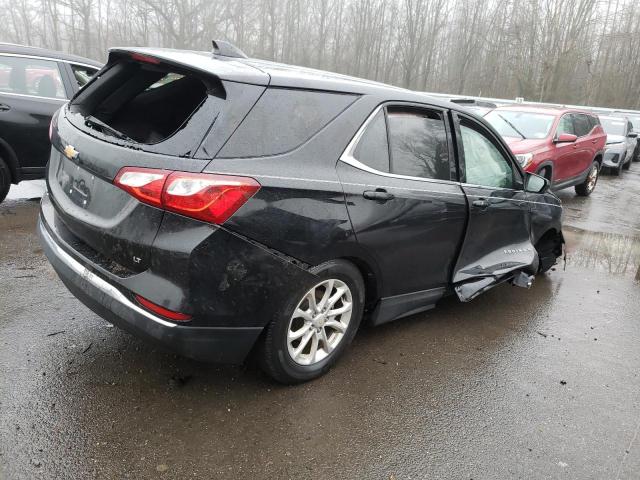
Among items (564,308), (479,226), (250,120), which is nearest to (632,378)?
(564,308)

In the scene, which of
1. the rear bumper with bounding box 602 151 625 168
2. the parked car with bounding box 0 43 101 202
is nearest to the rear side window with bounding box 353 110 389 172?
the parked car with bounding box 0 43 101 202

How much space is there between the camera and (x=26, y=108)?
17.8ft

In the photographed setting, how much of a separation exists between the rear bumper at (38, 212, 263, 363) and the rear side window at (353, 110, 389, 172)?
44.9 inches

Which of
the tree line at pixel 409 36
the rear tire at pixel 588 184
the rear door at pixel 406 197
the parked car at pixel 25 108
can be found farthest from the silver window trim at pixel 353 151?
the tree line at pixel 409 36

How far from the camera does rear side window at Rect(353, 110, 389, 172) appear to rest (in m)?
2.89

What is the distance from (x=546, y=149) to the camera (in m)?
8.14

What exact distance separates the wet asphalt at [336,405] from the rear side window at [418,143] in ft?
4.12

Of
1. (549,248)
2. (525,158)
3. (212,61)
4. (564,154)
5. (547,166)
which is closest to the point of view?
(212,61)

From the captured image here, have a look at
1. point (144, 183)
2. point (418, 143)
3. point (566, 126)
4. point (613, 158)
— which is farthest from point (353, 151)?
point (613, 158)

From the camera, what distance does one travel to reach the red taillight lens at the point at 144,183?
2270 mm

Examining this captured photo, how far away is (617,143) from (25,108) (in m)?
14.9

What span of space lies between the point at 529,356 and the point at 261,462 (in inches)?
87.1

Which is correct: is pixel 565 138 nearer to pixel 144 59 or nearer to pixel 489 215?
pixel 489 215

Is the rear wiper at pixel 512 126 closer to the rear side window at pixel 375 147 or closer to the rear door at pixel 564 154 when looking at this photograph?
the rear door at pixel 564 154
